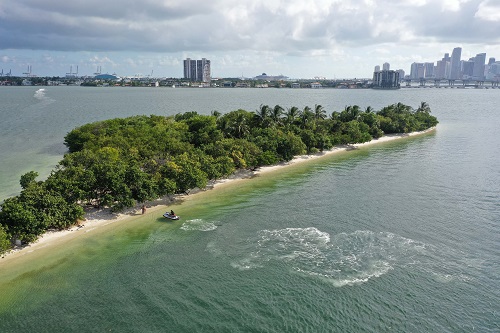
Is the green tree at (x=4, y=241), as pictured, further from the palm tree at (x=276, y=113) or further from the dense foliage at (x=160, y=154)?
the palm tree at (x=276, y=113)

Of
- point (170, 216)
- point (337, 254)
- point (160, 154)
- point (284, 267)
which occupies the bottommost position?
point (284, 267)

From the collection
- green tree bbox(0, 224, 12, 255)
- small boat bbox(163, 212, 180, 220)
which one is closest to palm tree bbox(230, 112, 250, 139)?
small boat bbox(163, 212, 180, 220)

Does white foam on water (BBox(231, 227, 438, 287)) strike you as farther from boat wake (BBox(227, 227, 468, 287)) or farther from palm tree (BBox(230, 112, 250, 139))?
palm tree (BBox(230, 112, 250, 139))

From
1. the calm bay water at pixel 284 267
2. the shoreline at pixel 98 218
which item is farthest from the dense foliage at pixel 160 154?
the calm bay water at pixel 284 267

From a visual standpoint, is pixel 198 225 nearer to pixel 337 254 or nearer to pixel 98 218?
pixel 98 218

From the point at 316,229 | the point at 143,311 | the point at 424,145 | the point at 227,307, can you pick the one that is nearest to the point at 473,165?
the point at 424,145

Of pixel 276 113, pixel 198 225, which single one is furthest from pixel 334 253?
pixel 276 113

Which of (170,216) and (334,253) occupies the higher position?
(170,216)
